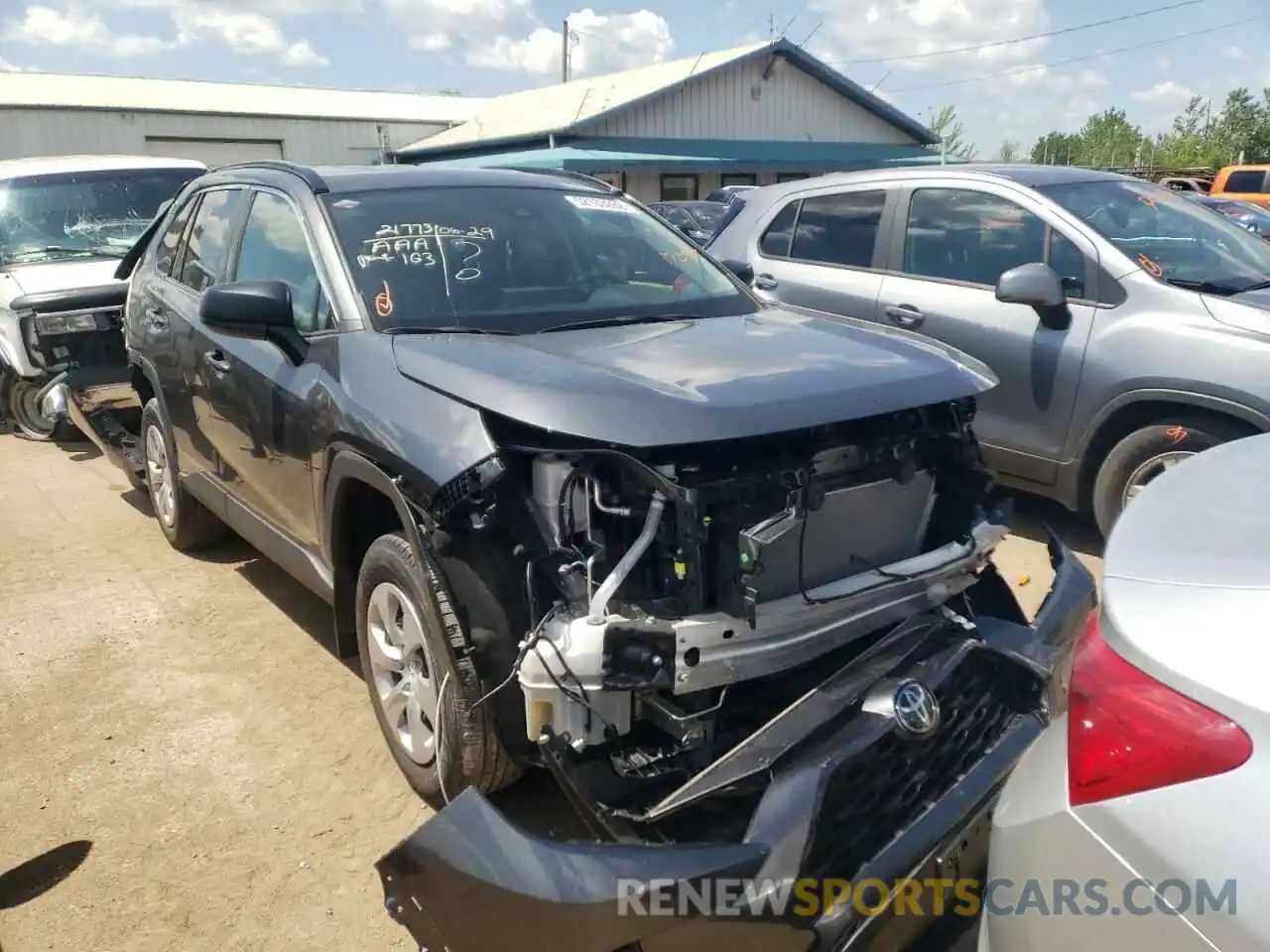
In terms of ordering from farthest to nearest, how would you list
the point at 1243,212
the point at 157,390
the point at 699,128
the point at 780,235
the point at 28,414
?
the point at 699,128 < the point at 1243,212 < the point at 28,414 < the point at 780,235 < the point at 157,390

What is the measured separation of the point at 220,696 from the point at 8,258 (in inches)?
223

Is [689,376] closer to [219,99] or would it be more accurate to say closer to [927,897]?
[927,897]

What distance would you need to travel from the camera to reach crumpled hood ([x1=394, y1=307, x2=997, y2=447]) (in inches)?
94.7

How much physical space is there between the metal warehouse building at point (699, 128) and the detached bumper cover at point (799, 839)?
895 inches

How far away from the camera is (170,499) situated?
208 inches

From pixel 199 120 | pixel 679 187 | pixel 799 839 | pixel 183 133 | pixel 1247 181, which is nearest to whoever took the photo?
pixel 799 839

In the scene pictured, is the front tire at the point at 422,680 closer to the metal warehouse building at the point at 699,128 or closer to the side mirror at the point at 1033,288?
the side mirror at the point at 1033,288

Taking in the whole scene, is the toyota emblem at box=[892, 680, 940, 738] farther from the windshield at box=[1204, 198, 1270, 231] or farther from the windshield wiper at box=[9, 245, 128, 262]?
the windshield at box=[1204, 198, 1270, 231]

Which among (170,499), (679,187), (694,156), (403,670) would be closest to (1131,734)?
(403,670)

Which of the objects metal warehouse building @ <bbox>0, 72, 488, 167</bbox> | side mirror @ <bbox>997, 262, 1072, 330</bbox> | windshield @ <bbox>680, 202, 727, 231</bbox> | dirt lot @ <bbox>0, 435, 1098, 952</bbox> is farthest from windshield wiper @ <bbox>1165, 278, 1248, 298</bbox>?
metal warehouse building @ <bbox>0, 72, 488, 167</bbox>

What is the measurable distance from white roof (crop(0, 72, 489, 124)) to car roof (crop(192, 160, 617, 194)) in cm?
2964

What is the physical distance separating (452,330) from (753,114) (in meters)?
28.6

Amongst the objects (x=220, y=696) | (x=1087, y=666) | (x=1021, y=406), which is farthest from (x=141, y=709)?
(x=1021, y=406)

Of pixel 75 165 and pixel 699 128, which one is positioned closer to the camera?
pixel 75 165
